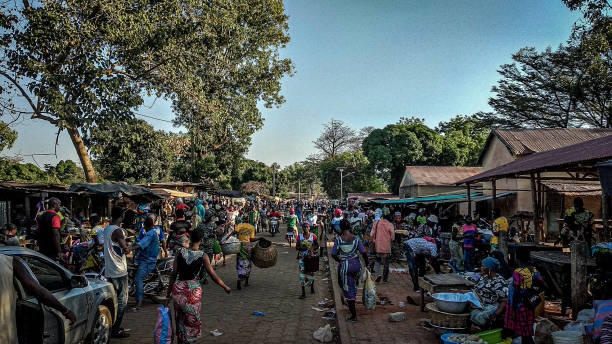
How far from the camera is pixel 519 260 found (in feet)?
31.9

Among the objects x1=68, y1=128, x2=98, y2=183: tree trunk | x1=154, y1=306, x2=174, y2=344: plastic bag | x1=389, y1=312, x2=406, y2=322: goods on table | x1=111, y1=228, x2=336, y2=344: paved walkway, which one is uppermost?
x1=68, y1=128, x2=98, y2=183: tree trunk

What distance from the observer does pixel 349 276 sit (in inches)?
286

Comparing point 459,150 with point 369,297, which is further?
point 459,150

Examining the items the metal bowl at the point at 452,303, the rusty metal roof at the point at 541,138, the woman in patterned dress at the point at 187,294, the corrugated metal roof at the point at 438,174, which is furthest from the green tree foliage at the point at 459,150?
the woman in patterned dress at the point at 187,294

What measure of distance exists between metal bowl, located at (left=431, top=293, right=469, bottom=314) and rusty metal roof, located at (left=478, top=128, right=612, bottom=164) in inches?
697

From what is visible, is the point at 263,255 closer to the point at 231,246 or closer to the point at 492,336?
the point at 231,246

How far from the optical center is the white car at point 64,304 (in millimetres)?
3633

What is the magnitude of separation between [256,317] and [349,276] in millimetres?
2003

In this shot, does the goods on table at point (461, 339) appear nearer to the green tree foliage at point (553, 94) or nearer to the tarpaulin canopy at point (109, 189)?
the tarpaulin canopy at point (109, 189)

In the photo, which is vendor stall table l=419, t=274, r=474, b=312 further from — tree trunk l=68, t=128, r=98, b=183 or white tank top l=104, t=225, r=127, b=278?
tree trunk l=68, t=128, r=98, b=183

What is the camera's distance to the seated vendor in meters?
5.74

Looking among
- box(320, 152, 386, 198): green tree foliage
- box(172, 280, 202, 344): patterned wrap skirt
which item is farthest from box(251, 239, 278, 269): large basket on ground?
box(320, 152, 386, 198): green tree foliage

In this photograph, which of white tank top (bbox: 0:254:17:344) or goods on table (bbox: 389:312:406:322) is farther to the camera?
goods on table (bbox: 389:312:406:322)

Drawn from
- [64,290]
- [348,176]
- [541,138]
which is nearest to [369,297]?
[64,290]
